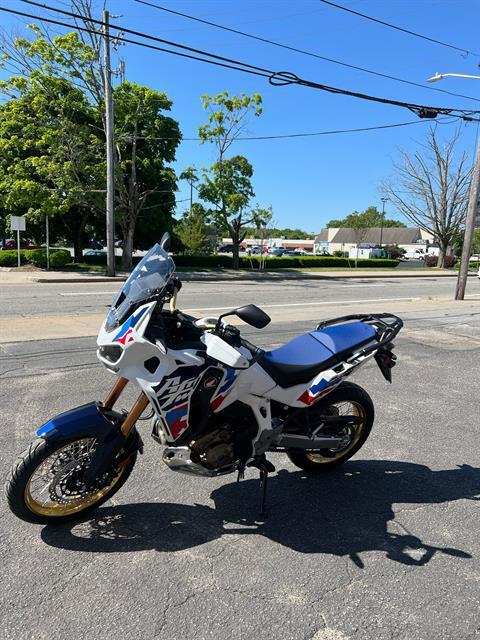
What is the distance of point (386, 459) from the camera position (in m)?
4.11

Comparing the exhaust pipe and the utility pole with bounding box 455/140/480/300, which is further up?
the utility pole with bounding box 455/140/480/300

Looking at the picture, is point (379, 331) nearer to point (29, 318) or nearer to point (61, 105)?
point (29, 318)

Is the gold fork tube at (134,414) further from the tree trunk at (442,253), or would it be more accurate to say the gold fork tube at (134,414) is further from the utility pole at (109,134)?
the tree trunk at (442,253)

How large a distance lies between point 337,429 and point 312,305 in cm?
1049

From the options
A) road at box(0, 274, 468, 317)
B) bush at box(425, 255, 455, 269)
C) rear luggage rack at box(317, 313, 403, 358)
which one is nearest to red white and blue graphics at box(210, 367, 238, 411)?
rear luggage rack at box(317, 313, 403, 358)

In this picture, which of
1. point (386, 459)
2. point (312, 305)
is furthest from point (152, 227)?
point (386, 459)

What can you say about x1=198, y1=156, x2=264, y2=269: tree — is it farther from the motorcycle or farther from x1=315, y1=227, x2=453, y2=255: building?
x1=315, y1=227, x2=453, y2=255: building

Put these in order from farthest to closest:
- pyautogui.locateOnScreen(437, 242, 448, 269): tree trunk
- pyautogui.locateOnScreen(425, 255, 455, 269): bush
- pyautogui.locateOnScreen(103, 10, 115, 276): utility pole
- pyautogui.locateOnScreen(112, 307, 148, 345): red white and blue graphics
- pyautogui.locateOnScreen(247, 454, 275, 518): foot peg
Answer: pyautogui.locateOnScreen(425, 255, 455, 269): bush
pyautogui.locateOnScreen(437, 242, 448, 269): tree trunk
pyautogui.locateOnScreen(103, 10, 115, 276): utility pole
pyautogui.locateOnScreen(247, 454, 275, 518): foot peg
pyautogui.locateOnScreen(112, 307, 148, 345): red white and blue graphics

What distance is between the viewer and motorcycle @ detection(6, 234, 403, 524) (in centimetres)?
281

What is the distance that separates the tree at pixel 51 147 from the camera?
2269 cm

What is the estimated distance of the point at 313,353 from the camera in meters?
3.43

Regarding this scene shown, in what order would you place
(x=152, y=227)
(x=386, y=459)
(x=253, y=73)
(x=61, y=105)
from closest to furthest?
1. (x=386, y=459)
2. (x=253, y=73)
3. (x=61, y=105)
4. (x=152, y=227)

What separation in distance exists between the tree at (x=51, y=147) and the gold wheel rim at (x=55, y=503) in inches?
834

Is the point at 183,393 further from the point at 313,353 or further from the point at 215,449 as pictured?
the point at 313,353
